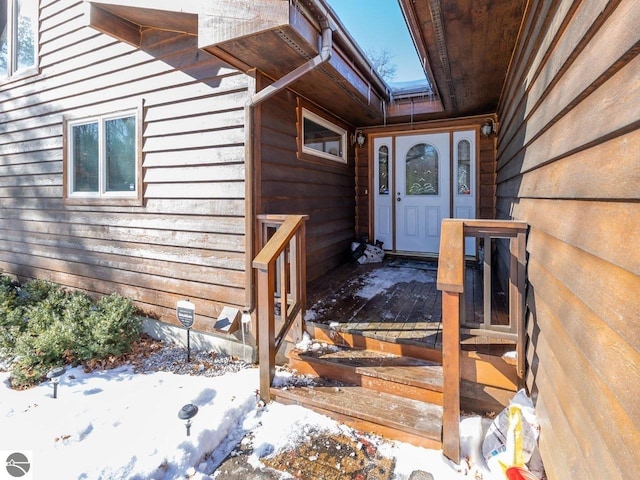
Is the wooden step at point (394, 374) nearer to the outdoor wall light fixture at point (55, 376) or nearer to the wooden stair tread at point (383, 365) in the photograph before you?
the wooden stair tread at point (383, 365)

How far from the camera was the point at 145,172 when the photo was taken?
3514mm

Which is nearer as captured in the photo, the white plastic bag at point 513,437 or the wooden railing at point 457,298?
the white plastic bag at point 513,437

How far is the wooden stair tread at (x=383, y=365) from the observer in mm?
2131

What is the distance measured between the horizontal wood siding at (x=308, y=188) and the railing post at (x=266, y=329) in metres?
0.83

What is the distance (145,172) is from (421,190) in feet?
12.1

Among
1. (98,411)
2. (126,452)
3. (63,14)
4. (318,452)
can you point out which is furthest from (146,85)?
(318,452)

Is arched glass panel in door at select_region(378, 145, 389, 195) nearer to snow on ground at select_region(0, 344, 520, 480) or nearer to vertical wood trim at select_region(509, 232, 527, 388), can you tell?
vertical wood trim at select_region(509, 232, 527, 388)

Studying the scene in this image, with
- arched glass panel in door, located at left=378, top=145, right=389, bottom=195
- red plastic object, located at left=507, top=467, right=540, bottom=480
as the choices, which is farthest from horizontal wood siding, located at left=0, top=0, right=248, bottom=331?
arched glass panel in door, located at left=378, top=145, right=389, bottom=195

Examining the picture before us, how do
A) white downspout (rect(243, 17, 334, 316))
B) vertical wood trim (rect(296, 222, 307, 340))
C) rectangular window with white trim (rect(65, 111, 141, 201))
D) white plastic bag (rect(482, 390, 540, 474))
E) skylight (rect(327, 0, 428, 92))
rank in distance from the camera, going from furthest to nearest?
skylight (rect(327, 0, 428, 92)) < rectangular window with white trim (rect(65, 111, 141, 201)) < vertical wood trim (rect(296, 222, 307, 340)) < white downspout (rect(243, 17, 334, 316)) < white plastic bag (rect(482, 390, 540, 474))

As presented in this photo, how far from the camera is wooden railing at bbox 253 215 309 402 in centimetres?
230

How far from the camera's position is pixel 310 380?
2430 mm

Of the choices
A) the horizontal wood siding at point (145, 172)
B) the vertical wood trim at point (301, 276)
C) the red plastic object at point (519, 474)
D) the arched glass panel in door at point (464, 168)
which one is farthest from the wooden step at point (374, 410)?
the arched glass panel in door at point (464, 168)

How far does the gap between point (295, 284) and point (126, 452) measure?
4.77 feet

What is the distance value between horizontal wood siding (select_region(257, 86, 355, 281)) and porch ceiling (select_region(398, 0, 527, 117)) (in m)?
1.35
